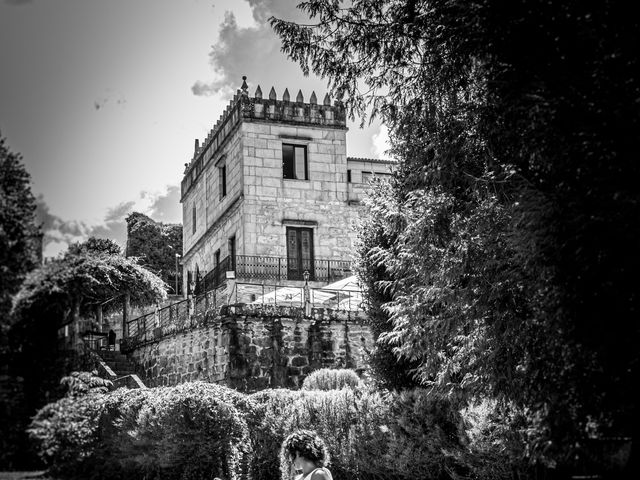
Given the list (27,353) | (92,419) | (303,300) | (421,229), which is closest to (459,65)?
(421,229)

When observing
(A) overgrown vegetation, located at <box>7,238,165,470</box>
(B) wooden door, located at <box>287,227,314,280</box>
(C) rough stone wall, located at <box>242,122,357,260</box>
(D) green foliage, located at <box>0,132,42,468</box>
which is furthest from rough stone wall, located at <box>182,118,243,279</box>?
(D) green foliage, located at <box>0,132,42,468</box>

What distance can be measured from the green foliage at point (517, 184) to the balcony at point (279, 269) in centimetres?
1487

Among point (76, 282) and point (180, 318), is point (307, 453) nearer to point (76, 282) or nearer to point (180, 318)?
point (76, 282)

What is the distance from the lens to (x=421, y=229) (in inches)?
350

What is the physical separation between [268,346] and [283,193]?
383 inches

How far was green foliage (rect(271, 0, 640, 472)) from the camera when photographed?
17.6 ft

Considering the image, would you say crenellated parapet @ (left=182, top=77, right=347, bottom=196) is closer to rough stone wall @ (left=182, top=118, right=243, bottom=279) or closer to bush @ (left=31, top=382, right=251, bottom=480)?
rough stone wall @ (left=182, top=118, right=243, bottom=279)

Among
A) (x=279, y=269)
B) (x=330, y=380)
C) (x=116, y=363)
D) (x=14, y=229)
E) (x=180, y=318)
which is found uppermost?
(x=279, y=269)

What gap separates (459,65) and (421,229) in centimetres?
219

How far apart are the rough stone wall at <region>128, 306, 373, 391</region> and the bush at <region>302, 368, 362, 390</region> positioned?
120cm

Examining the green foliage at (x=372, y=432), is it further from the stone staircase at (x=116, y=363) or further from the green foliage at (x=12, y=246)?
the stone staircase at (x=116, y=363)

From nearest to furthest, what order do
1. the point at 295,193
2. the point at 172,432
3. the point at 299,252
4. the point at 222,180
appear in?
the point at 172,432 < the point at 299,252 < the point at 295,193 < the point at 222,180

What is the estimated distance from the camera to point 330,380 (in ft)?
51.9

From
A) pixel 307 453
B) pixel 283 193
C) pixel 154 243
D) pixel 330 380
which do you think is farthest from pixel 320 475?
pixel 154 243
